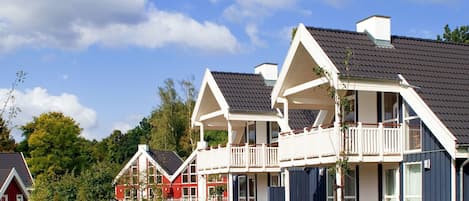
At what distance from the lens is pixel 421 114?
59.6ft

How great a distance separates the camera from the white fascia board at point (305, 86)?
19.4m

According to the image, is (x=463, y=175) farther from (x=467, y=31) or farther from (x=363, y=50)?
(x=467, y=31)

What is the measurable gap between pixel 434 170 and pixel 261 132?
39.6 feet

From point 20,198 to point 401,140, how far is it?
36.2 m

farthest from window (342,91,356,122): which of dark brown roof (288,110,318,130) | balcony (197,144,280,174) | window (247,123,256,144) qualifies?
window (247,123,256,144)

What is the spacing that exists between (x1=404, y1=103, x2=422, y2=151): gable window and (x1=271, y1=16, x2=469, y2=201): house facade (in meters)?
0.03

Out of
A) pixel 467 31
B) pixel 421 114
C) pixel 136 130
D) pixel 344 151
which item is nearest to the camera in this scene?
pixel 344 151

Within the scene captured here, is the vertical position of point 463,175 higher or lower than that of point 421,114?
lower

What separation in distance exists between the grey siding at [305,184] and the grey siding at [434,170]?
17.7 feet

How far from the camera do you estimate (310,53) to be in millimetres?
20016

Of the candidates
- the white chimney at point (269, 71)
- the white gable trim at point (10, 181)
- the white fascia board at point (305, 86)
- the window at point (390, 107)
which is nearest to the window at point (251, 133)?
the white chimney at point (269, 71)

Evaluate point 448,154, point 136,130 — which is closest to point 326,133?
point 448,154

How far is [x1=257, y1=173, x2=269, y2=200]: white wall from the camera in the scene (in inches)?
1150

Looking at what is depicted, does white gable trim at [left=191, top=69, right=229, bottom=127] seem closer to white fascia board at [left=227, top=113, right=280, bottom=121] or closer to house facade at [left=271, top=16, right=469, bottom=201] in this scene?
white fascia board at [left=227, top=113, right=280, bottom=121]
